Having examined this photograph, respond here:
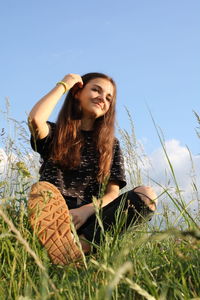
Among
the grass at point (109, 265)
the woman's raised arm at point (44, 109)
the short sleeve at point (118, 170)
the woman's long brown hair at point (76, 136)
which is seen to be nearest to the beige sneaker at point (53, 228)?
the grass at point (109, 265)

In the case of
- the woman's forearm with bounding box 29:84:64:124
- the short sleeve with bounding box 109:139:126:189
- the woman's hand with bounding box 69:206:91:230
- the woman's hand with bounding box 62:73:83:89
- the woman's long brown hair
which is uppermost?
the woman's hand with bounding box 62:73:83:89

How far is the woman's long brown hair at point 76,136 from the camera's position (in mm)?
Answer: 2836

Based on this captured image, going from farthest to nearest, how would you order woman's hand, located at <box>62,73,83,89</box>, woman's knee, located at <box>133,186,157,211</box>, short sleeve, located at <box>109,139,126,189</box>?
1. short sleeve, located at <box>109,139,126,189</box>
2. woman's hand, located at <box>62,73,83,89</box>
3. woman's knee, located at <box>133,186,157,211</box>

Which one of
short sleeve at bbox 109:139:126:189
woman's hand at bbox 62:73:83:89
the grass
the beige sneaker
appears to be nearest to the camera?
the grass

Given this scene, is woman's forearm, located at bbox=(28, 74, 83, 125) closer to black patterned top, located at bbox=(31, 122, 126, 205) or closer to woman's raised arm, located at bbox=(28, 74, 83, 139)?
woman's raised arm, located at bbox=(28, 74, 83, 139)

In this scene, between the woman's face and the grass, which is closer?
the grass

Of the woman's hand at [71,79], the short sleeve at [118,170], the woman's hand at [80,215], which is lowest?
the woman's hand at [80,215]

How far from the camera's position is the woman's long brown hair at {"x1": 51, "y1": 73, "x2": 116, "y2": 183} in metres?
2.84

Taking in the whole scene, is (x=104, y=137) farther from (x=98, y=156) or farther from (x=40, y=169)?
(x=40, y=169)

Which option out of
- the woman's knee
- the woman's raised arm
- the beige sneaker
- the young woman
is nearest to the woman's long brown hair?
the young woman

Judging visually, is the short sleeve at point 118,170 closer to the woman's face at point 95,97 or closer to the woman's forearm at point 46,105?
the woman's face at point 95,97

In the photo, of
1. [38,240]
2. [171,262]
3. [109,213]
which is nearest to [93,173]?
[109,213]

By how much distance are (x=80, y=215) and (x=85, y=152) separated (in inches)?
23.8

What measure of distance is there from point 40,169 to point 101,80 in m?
0.78
